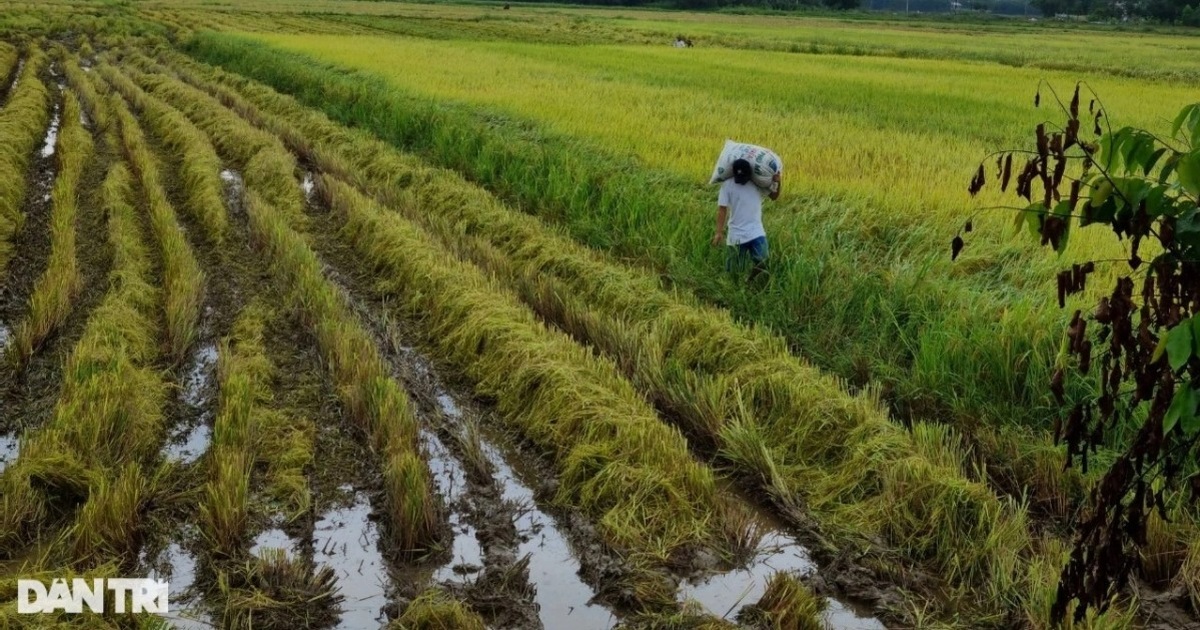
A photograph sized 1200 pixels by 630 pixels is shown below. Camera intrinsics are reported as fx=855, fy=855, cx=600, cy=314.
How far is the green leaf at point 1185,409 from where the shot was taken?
4.40 feet

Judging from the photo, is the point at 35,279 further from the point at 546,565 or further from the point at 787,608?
the point at 787,608

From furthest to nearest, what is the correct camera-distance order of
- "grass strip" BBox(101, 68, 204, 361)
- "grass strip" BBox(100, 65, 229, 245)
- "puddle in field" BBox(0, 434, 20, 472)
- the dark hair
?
"grass strip" BBox(100, 65, 229, 245) < the dark hair < "grass strip" BBox(101, 68, 204, 361) < "puddle in field" BBox(0, 434, 20, 472)

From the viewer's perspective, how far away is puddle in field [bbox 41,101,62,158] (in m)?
A: 10.4

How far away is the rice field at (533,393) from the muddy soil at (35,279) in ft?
0.10

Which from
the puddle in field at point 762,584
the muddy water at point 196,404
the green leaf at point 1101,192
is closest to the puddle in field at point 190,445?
the muddy water at point 196,404

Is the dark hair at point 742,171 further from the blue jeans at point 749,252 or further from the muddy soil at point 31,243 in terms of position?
the muddy soil at point 31,243

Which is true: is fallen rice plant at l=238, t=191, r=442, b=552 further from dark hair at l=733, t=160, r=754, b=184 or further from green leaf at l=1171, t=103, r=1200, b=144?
green leaf at l=1171, t=103, r=1200, b=144

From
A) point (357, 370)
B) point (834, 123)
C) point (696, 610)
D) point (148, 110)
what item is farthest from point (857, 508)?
point (148, 110)

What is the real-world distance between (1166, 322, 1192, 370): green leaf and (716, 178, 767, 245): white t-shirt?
4.24 metres

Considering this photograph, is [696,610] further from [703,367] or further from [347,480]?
[703,367]

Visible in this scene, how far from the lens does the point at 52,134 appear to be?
11500 millimetres

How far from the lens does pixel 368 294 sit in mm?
6066

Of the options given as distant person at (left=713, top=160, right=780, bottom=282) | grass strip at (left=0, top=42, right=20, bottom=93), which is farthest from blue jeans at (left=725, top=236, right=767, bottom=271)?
grass strip at (left=0, top=42, right=20, bottom=93)

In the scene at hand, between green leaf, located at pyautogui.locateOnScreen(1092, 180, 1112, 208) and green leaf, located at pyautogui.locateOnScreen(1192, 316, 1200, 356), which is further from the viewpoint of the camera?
green leaf, located at pyautogui.locateOnScreen(1092, 180, 1112, 208)
